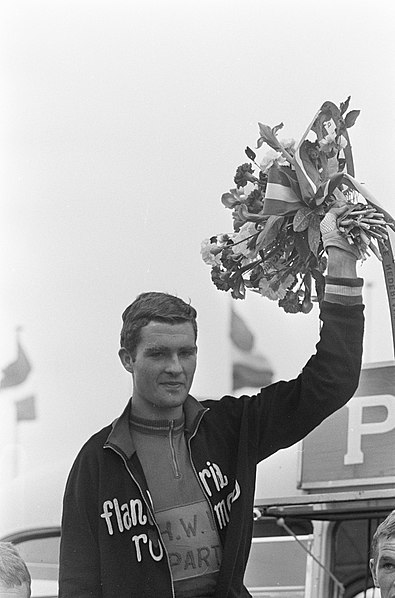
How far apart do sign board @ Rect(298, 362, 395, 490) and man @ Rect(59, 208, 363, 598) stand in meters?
1.27

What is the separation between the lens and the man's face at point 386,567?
199 centimetres

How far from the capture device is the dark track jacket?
196 cm

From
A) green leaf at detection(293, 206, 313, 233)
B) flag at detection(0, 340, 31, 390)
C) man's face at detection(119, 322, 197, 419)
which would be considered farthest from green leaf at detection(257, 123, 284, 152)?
flag at detection(0, 340, 31, 390)

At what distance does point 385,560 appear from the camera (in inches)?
79.0

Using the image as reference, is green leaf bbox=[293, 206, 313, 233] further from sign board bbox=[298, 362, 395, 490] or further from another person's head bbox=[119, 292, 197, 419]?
sign board bbox=[298, 362, 395, 490]

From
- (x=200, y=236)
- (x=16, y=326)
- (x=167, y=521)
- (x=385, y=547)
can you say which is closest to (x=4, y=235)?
(x=16, y=326)

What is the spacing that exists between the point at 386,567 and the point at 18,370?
710 millimetres

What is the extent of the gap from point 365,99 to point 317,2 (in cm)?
19

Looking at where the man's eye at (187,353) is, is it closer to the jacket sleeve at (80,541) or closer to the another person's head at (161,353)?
the another person's head at (161,353)

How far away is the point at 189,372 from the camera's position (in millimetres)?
2061

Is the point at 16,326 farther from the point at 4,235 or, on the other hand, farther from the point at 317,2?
the point at 317,2

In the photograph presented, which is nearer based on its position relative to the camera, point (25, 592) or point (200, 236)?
point (25, 592)

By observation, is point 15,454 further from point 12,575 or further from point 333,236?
point 333,236

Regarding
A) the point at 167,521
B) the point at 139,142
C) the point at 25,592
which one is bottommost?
the point at 25,592
